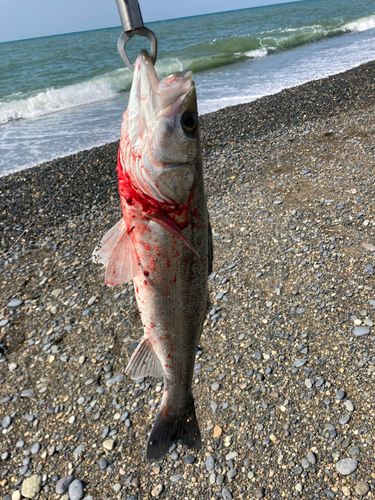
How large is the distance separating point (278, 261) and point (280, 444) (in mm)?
2938

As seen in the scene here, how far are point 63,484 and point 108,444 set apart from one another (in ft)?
1.73

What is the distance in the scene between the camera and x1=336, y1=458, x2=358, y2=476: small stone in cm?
352

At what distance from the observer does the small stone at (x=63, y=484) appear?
147 inches

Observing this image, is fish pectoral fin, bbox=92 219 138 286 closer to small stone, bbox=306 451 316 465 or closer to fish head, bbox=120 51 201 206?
fish head, bbox=120 51 201 206

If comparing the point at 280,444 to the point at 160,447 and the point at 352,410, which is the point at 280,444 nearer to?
the point at 352,410

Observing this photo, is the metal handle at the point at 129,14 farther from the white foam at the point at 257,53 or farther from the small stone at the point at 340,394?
the white foam at the point at 257,53

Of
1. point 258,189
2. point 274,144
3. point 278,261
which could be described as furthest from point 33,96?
point 278,261

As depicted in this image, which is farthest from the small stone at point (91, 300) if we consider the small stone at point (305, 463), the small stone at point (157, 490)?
the small stone at point (305, 463)

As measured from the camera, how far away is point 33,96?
18609 mm

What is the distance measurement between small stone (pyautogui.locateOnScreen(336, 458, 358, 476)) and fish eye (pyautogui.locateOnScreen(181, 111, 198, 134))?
3.32 m

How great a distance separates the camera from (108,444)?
13.3ft

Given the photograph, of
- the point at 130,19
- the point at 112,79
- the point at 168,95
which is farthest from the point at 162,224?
the point at 112,79

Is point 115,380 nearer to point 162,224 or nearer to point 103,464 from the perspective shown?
point 103,464

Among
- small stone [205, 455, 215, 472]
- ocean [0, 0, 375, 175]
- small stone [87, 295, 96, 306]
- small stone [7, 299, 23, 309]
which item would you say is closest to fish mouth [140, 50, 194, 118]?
small stone [205, 455, 215, 472]
